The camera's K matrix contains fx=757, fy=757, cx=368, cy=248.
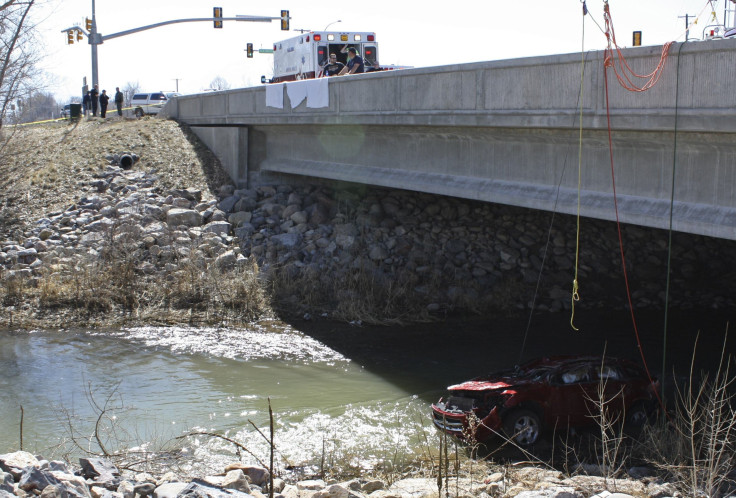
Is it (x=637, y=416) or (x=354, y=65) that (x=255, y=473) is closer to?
(x=637, y=416)

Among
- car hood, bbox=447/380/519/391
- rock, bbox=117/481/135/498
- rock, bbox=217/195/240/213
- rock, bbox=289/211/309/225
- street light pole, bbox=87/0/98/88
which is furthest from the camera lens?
street light pole, bbox=87/0/98/88

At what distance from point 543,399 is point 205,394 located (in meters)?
5.69

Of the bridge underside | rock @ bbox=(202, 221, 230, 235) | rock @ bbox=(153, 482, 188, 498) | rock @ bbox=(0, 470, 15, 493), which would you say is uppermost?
the bridge underside

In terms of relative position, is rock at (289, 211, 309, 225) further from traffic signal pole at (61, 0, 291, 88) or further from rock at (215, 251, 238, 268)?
traffic signal pole at (61, 0, 291, 88)

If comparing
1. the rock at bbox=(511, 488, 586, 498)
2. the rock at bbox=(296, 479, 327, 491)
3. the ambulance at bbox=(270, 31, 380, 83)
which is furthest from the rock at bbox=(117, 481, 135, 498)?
the ambulance at bbox=(270, 31, 380, 83)

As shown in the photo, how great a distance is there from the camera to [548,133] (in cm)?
1245

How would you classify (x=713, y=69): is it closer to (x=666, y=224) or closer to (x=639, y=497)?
(x=666, y=224)

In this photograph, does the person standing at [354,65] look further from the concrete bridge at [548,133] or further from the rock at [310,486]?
the rock at [310,486]

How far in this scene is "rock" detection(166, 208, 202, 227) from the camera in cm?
2100

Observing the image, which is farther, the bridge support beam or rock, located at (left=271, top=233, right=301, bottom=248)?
the bridge support beam

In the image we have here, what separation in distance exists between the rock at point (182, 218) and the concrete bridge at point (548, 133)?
3775 millimetres

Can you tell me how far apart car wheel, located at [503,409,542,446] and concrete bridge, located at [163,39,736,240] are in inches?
125

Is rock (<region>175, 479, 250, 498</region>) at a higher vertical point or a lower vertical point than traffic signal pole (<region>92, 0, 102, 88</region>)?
lower

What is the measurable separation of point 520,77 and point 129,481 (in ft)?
28.3
